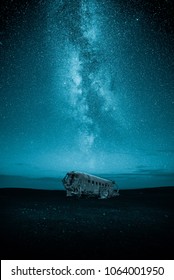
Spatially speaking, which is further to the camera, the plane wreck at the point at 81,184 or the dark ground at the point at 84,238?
the plane wreck at the point at 81,184

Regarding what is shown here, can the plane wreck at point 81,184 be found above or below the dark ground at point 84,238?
above

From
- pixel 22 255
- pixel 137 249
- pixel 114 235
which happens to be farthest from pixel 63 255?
pixel 114 235

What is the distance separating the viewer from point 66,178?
28.1 m

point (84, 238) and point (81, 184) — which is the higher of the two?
point (81, 184)

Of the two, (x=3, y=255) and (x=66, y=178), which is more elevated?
(x=66, y=178)

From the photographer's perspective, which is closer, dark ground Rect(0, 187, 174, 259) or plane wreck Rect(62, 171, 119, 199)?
dark ground Rect(0, 187, 174, 259)

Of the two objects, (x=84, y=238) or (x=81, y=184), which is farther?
(x=81, y=184)

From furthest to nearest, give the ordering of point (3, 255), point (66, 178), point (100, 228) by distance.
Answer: point (66, 178)
point (100, 228)
point (3, 255)

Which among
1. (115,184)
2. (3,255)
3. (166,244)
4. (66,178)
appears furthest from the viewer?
(115,184)

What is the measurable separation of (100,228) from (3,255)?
236 inches

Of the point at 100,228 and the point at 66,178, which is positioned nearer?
the point at 100,228

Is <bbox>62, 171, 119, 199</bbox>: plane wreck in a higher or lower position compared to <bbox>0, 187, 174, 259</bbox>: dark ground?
higher

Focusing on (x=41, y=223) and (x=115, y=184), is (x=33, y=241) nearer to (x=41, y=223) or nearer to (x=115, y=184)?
(x=41, y=223)

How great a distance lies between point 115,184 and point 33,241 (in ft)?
Result: 85.7
